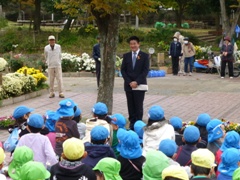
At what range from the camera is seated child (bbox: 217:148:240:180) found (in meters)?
5.10

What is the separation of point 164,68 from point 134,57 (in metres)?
11.7

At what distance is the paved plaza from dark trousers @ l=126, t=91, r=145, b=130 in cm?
162

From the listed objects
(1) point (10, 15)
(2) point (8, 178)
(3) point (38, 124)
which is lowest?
(2) point (8, 178)

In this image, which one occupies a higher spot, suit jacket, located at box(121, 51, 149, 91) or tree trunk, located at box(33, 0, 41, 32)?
tree trunk, located at box(33, 0, 41, 32)

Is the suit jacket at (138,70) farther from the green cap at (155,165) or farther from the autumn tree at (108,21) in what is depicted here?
the green cap at (155,165)

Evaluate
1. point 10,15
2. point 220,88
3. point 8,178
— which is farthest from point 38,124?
point 10,15

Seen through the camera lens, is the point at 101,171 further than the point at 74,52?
No

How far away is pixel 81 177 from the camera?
487cm

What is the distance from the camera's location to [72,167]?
16.1 feet

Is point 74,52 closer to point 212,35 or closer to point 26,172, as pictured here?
point 212,35

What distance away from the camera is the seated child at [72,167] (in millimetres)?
4879

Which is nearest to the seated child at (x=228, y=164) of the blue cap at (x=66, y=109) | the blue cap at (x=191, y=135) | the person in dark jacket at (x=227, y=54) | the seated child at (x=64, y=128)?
the blue cap at (x=191, y=135)

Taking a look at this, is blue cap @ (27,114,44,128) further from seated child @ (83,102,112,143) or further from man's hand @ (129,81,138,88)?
man's hand @ (129,81,138,88)

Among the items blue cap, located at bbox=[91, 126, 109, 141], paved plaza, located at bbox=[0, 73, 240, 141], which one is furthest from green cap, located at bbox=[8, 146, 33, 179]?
paved plaza, located at bbox=[0, 73, 240, 141]
